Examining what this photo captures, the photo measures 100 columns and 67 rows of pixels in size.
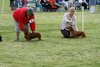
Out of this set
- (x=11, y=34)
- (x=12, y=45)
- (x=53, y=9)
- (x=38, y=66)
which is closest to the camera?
(x=38, y=66)

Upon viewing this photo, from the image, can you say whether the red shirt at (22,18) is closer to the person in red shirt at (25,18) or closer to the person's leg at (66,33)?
the person in red shirt at (25,18)

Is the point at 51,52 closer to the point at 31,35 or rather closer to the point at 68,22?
the point at 31,35

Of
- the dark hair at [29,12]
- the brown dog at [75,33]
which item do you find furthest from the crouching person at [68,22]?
the dark hair at [29,12]

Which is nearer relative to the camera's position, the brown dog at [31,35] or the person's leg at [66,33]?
the brown dog at [31,35]

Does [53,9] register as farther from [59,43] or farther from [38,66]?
[38,66]

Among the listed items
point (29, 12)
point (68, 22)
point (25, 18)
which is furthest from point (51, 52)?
point (68, 22)

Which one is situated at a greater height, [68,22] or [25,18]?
[25,18]

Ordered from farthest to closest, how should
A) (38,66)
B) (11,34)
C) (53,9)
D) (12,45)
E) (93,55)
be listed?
(53,9)
(11,34)
(12,45)
(93,55)
(38,66)

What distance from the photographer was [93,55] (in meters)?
10.2

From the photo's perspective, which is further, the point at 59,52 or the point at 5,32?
the point at 5,32

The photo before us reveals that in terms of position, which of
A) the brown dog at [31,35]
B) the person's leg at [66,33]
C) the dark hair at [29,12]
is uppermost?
the dark hair at [29,12]

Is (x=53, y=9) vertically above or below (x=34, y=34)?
below

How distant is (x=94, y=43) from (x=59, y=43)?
A: 1.09 m

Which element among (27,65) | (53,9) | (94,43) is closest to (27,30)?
(94,43)
